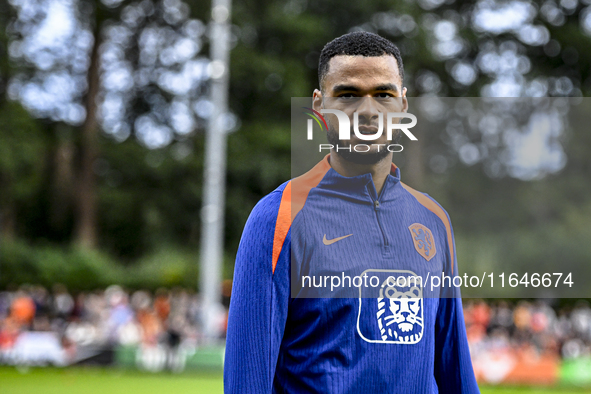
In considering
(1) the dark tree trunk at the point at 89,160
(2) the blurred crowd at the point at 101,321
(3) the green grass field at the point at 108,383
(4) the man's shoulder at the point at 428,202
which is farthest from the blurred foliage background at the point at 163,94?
(4) the man's shoulder at the point at 428,202

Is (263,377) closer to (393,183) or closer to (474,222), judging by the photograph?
(393,183)

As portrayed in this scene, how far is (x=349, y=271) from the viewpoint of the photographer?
209cm

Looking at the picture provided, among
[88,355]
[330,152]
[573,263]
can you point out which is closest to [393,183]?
[330,152]

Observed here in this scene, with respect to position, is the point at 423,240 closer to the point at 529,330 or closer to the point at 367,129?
the point at 367,129

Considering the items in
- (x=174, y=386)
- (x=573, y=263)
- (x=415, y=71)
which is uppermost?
(x=415, y=71)

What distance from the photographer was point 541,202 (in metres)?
3.17

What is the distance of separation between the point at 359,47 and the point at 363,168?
1.21 ft

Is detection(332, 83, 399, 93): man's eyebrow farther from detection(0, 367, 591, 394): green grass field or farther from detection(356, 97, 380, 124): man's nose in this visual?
detection(0, 367, 591, 394): green grass field

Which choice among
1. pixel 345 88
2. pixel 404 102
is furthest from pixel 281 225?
pixel 404 102

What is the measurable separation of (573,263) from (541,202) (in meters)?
0.49

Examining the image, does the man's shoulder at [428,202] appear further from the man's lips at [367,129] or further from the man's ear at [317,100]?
the man's ear at [317,100]

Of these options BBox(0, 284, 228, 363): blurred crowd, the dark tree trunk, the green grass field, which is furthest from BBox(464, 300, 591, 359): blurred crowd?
the dark tree trunk

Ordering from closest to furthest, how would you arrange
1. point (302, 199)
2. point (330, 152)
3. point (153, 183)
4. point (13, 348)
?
point (302, 199) → point (330, 152) → point (13, 348) → point (153, 183)

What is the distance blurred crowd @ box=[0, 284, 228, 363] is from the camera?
1689 centimetres
